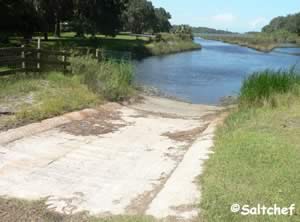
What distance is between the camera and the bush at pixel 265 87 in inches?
444

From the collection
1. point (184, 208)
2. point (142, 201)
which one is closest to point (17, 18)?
point (142, 201)

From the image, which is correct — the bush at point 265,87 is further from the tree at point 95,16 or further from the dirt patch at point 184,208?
the tree at point 95,16

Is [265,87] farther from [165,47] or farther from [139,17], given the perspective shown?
[139,17]

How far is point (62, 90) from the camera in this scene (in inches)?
484

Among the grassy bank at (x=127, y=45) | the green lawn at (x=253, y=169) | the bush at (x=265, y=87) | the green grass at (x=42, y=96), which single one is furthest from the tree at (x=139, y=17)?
the green lawn at (x=253, y=169)

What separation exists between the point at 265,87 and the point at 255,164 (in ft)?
18.7

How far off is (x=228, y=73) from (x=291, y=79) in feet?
79.7

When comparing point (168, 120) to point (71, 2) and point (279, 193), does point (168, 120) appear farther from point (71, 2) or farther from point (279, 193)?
point (71, 2)

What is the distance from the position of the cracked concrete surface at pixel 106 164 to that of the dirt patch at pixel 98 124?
0.02 meters

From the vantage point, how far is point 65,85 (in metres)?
13.0

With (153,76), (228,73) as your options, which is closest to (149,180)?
(153,76)

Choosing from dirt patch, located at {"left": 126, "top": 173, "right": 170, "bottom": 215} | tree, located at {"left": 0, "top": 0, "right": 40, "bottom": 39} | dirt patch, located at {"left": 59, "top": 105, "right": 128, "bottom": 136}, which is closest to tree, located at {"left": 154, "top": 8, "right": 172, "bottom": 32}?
tree, located at {"left": 0, "top": 0, "right": 40, "bottom": 39}

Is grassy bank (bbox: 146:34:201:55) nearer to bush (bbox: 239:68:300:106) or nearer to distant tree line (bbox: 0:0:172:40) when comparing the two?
distant tree line (bbox: 0:0:172:40)

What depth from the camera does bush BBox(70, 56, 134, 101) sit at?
44.1 feet
